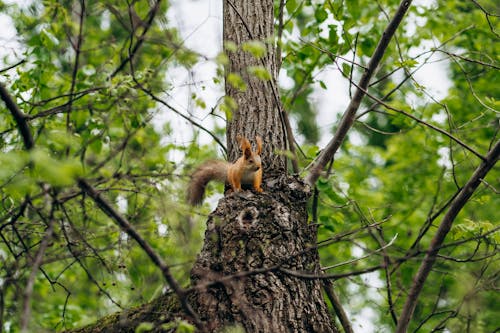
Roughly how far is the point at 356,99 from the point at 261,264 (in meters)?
1.31

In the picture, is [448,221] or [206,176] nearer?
[448,221]

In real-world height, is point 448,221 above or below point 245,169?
below

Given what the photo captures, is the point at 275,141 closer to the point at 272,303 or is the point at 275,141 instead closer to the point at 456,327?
the point at 272,303

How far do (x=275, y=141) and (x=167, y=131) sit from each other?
886mm

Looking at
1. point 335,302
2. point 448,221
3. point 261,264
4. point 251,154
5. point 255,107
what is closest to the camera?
point 261,264

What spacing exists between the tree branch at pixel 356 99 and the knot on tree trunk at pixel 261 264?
314 mm

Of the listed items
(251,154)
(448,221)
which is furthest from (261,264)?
(448,221)

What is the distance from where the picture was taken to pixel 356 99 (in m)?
3.63

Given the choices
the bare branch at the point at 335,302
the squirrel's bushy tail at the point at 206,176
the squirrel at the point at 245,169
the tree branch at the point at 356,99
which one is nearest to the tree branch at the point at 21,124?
the squirrel at the point at 245,169

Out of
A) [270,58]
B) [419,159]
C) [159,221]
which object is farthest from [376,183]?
[159,221]

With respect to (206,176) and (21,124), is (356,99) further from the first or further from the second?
(21,124)

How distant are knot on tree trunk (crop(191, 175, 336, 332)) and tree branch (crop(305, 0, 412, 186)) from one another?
0.31 meters

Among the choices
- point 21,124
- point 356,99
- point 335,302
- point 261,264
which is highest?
point 356,99

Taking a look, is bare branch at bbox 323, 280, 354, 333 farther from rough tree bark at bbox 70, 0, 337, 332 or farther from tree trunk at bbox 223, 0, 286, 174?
tree trunk at bbox 223, 0, 286, 174
